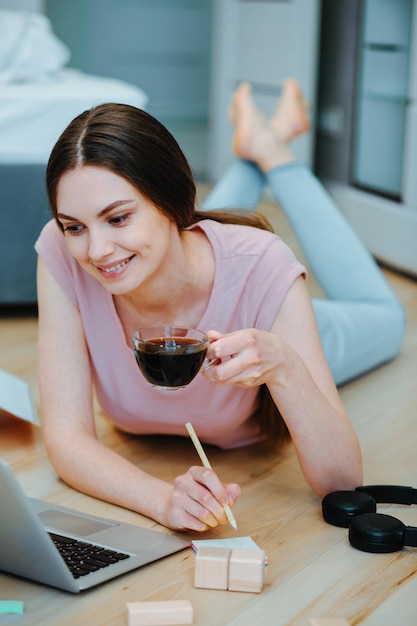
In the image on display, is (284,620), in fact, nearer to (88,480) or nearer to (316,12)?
(88,480)

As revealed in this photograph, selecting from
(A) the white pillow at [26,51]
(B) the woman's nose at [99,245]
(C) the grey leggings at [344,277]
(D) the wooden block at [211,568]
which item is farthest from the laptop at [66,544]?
(A) the white pillow at [26,51]

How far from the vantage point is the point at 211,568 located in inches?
61.6

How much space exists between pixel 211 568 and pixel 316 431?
1.05ft

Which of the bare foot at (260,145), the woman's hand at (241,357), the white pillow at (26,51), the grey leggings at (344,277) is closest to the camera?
the woman's hand at (241,357)

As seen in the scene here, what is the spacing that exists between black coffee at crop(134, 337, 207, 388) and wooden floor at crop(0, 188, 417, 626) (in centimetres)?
34

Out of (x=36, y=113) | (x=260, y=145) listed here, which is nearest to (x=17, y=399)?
(x=260, y=145)

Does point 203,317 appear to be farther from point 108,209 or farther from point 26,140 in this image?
point 26,140

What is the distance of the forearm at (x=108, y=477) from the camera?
179 centimetres

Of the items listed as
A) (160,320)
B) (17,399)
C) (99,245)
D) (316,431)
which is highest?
(99,245)

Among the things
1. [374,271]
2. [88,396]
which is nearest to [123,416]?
[88,396]

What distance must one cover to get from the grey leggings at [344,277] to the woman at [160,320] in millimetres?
528

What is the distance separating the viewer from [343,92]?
475 cm

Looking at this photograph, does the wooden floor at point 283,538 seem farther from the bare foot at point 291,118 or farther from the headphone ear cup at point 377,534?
the bare foot at point 291,118

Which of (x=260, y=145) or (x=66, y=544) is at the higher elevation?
(x=260, y=145)
